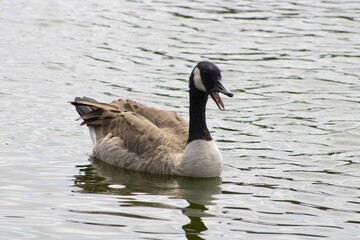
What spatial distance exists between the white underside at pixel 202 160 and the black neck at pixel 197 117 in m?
0.11

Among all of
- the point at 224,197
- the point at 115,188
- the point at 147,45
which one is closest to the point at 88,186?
the point at 115,188

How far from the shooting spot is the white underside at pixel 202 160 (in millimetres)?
14984

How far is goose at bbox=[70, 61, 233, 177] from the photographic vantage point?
14992 mm

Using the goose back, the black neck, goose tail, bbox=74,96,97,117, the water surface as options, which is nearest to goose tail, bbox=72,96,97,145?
goose tail, bbox=74,96,97,117

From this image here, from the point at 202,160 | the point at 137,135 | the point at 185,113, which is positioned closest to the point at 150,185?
the point at 202,160

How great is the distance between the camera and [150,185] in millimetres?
14719

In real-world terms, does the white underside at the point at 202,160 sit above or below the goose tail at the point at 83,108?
below

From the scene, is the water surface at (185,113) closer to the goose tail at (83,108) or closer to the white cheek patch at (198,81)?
the goose tail at (83,108)

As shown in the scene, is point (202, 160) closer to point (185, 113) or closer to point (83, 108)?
point (83, 108)

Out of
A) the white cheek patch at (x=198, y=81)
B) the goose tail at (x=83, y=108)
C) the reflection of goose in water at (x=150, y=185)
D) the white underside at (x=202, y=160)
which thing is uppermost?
the white cheek patch at (x=198, y=81)

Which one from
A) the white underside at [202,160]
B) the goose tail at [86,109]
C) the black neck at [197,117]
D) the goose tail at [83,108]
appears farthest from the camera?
the goose tail at [83,108]

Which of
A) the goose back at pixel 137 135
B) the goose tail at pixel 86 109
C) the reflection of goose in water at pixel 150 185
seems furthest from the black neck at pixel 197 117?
the goose tail at pixel 86 109

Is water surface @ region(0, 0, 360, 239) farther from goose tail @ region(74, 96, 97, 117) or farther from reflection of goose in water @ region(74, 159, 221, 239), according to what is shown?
goose tail @ region(74, 96, 97, 117)

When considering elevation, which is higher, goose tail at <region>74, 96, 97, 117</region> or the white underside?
goose tail at <region>74, 96, 97, 117</region>
